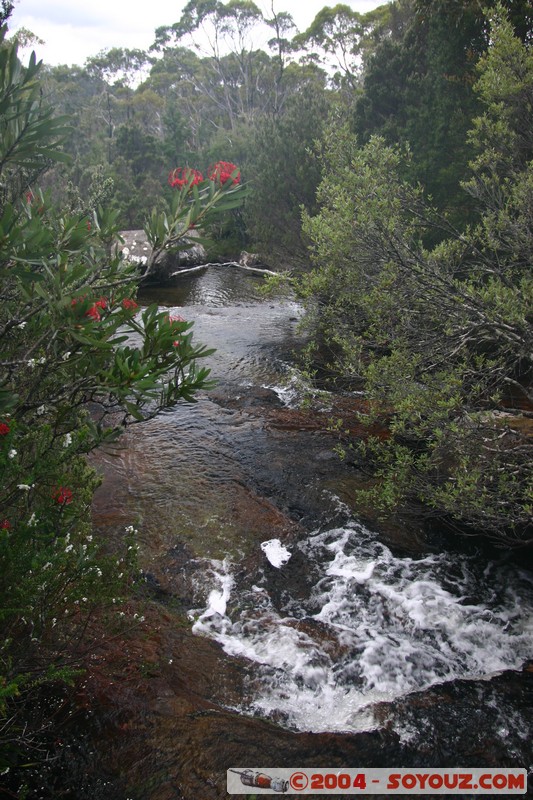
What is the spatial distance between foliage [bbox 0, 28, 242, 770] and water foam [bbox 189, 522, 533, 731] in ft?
5.02

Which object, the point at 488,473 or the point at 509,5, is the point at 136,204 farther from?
the point at 488,473

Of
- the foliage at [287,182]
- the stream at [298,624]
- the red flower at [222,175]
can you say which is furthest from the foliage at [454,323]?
the foliage at [287,182]

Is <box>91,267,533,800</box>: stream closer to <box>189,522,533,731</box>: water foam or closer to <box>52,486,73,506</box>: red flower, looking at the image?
<box>189,522,533,731</box>: water foam

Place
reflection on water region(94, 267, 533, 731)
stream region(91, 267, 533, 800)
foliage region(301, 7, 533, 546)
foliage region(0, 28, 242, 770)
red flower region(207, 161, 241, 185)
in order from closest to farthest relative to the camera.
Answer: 1. foliage region(0, 28, 242, 770)
2. red flower region(207, 161, 241, 185)
3. stream region(91, 267, 533, 800)
4. reflection on water region(94, 267, 533, 731)
5. foliage region(301, 7, 533, 546)

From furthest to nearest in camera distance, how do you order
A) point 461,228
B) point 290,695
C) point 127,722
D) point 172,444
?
point 461,228 → point 172,444 → point 290,695 → point 127,722

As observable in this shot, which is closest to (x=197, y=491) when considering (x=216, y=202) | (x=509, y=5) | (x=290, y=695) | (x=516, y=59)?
(x=290, y=695)

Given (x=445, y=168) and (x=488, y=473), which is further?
Result: (x=445, y=168)

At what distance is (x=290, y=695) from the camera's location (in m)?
4.13

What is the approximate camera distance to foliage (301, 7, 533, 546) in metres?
5.19

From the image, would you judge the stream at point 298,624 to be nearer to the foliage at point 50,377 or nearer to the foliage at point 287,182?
the foliage at point 50,377

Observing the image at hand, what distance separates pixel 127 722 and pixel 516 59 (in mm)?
7607

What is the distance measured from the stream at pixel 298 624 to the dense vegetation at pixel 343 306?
2.04ft

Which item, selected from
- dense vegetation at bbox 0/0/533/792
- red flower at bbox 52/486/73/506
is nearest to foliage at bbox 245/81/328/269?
dense vegetation at bbox 0/0/533/792


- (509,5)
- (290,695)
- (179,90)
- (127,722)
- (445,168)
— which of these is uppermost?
(179,90)
